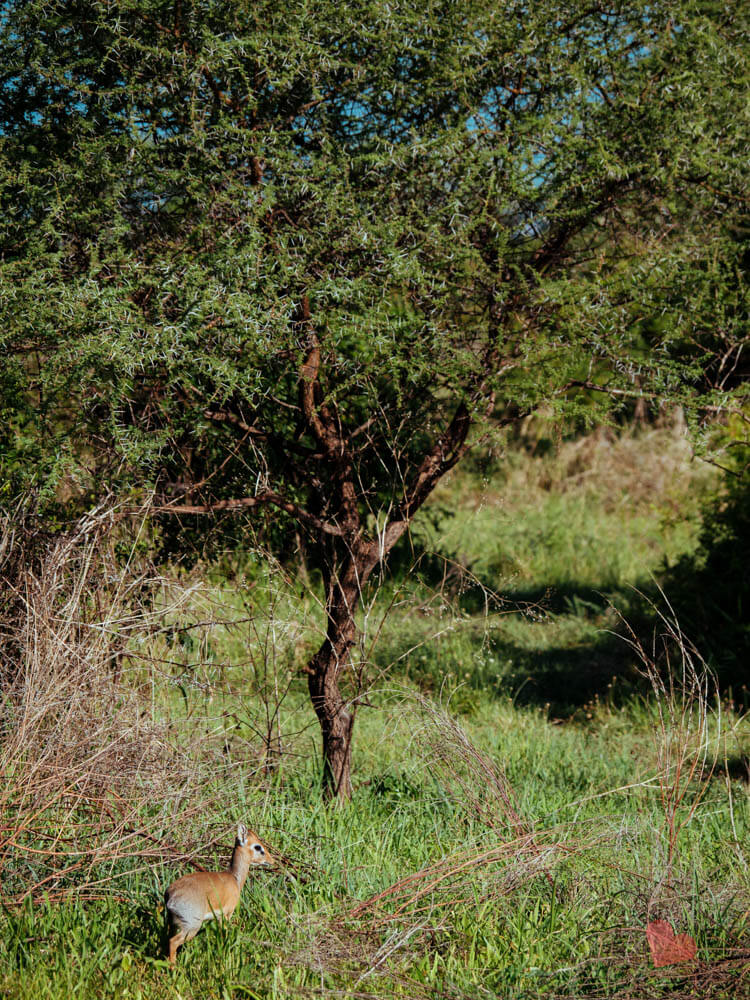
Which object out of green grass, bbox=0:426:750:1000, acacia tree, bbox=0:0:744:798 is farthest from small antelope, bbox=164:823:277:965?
acacia tree, bbox=0:0:744:798

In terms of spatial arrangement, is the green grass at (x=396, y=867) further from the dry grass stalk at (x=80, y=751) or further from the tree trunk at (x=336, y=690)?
the tree trunk at (x=336, y=690)

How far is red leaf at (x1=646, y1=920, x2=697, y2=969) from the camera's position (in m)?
2.96

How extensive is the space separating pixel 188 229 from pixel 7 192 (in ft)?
2.83

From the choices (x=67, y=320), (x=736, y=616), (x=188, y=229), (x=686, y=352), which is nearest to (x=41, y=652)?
(x=67, y=320)

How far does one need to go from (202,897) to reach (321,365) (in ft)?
8.62

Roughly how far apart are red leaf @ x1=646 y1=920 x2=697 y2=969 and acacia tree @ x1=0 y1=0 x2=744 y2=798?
1.86m

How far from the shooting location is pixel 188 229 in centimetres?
454

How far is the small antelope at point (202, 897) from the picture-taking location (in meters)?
2.96

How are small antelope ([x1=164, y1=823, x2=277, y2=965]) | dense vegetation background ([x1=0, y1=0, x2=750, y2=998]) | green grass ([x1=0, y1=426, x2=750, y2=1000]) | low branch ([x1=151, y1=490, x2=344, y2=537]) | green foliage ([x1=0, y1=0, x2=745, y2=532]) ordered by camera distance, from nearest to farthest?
small antelope ([x1=164, y1=823, x2=277, y2=965])
green grass ([x1=0, y1=426, x2=750, y2=1000])
dense vegetation background ([x1=0, y1=0, x2=750, y2=998])
green foliage ([x1=0, y1=0, x2=745, y2=532])
low branch ([x1=151, y1=490, x2=344, y2=537])

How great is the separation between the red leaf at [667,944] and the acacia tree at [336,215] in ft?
6.10

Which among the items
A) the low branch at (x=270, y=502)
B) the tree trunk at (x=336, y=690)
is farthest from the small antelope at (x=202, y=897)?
the low branch at (x=270, y=502)

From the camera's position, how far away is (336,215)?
436 cm

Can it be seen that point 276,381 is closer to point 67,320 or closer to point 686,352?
point 67,320

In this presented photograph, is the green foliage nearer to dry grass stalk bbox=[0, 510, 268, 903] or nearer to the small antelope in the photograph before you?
dry grass stalk bbox=[0, 510, 268, 903]
